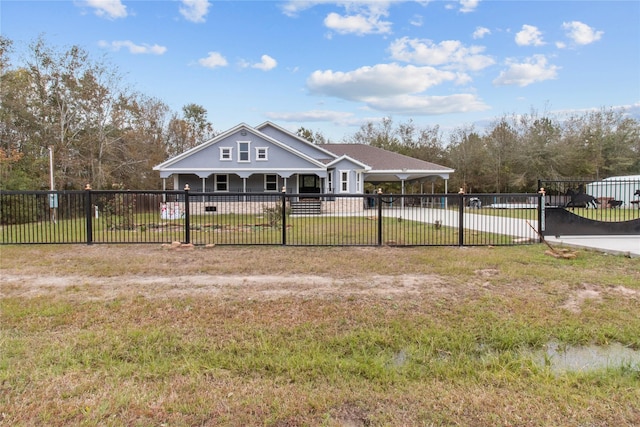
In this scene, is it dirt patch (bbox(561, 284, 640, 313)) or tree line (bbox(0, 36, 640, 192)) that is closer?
dirt patch (bbox(561, 284, 640, 313))

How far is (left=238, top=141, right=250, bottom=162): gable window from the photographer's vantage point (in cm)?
2430

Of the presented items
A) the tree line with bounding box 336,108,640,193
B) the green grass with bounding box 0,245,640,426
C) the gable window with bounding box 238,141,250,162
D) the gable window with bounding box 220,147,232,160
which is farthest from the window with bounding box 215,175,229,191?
the tree line with bounding box 336,108,640,193

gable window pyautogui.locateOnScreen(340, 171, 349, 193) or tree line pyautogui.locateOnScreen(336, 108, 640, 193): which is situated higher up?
tree line pyautogui.locateOnScreen(336, 108, 640, 193)

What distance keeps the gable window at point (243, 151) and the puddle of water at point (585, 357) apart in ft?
74.8

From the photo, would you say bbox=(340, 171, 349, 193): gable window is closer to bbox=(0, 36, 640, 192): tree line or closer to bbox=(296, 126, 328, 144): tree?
bbox=(0, 36, 640, 192): tree line

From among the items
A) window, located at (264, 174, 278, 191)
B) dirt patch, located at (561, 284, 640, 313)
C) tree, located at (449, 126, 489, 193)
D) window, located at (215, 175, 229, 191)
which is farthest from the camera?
tree, located at (449, 126, 489, 193)

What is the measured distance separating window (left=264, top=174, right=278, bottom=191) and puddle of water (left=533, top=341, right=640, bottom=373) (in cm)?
2392

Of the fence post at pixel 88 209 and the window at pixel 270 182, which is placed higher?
the window at pixel 270 182

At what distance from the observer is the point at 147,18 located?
12.3 metres

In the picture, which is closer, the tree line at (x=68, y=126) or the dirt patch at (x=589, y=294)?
the dirt patch at (x=589, y=294)

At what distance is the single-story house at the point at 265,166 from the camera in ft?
78.8

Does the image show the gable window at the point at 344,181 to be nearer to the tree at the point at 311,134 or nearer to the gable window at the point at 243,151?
the gable window at the point at 243,151

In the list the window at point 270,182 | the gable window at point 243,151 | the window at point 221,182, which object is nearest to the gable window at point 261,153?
the gable window at point 243,151

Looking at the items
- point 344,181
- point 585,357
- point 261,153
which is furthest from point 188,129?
point 585,357
